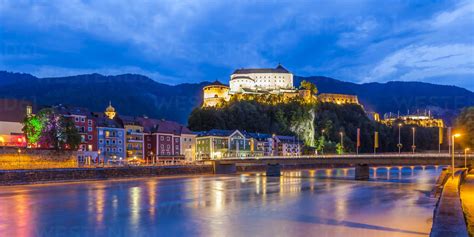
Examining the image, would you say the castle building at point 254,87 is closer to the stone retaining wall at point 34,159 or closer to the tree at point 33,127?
the stone retaining wall at point 34,159

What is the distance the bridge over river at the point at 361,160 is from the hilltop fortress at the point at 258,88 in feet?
232

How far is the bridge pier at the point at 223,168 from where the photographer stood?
80.8 meters

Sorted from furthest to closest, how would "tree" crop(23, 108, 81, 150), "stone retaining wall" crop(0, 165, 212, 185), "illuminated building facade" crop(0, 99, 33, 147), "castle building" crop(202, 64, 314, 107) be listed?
1. "castle building" crop(202, 64, 314, 107)
2. "illuminated building facade" crop(0, 99, 33, 147)
3. "tree" crop(23, 108, 81, 150)
4. "stone retaining wall" crop(0, 165, 212, 185)

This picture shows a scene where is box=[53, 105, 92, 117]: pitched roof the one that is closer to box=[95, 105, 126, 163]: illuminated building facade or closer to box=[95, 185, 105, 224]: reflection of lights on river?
box=[95, 105, 126, 163]: illuminated building facade

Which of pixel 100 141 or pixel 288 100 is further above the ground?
pixel 288 100

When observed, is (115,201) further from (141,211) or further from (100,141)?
(100,141)

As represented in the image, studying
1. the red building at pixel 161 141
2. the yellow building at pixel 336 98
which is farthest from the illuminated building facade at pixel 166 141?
the yellow building at pixel 336 98

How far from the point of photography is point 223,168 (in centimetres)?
8194

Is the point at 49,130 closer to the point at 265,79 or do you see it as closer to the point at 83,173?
the point at 83,173

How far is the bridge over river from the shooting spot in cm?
5266

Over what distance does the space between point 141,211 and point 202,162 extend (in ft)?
179

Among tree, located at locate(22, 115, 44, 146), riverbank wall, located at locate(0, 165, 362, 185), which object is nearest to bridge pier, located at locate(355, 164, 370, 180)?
riverbank wall, located at locate(0, 165, 362, 185)

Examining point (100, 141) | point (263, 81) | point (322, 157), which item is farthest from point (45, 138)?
point (263, 81)

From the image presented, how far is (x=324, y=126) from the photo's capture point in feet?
484
